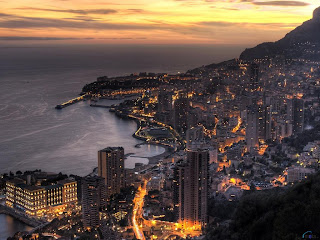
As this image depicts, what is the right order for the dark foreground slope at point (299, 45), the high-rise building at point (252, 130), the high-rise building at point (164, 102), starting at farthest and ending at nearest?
the dark foreground slope at point (299, 45) → the high-rise building at point (164, 102) → the high-rise building at point (252, 130)

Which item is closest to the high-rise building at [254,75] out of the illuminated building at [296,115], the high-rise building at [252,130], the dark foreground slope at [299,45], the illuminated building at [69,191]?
the dark foreground slope at [299,45]

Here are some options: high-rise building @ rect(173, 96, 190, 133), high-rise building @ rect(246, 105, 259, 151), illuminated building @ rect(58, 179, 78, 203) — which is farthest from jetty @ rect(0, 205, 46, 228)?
high-rise building @ rect(173, 96, 190, 133)

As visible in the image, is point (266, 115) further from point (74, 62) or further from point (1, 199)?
point (74, 62)

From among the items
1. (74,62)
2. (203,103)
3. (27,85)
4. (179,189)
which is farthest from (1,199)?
(74,62)

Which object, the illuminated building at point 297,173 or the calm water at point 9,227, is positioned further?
the illuminated building at point 297,173

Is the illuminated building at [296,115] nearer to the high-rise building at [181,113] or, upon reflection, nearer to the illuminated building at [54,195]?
the high-rise building at [181,113]

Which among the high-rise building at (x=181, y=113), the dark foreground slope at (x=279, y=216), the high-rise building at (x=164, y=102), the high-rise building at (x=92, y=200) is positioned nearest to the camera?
the dark foreground slope at (x=279, y=216)
